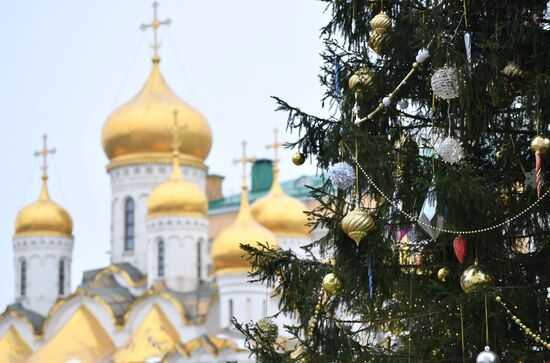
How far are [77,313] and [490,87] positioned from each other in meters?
32.4

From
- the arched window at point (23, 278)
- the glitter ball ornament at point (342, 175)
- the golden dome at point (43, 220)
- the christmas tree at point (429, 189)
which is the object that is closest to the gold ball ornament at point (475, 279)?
the christmas tree at point (429, 189)

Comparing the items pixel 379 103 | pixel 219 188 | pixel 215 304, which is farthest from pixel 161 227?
pixel 379 103

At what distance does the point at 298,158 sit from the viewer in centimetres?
750

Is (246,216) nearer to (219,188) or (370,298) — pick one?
(219,188)

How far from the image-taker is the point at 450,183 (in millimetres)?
6344

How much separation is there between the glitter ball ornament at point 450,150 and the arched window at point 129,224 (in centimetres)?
3418

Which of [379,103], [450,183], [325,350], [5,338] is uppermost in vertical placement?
[379,103]

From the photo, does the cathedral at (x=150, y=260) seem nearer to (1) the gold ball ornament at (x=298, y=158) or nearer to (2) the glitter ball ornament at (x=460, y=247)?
(1) the gold ball ornament at (x=298, y=158)

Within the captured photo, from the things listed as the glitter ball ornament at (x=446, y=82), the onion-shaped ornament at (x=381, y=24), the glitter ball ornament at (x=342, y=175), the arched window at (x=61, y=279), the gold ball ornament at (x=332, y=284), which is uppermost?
the onion-shaped ornament at (x=381, y=24)

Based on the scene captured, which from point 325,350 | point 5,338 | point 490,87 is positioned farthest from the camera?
point 5,338

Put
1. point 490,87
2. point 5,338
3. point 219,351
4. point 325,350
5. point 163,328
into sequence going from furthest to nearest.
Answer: point 5,338, point 163,328, point 219,351, point 325,350, point 490,87

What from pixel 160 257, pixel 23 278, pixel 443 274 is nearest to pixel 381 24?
pixel 443 274

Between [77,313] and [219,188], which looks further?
Result: [219,188]

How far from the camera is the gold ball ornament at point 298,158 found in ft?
24.6
